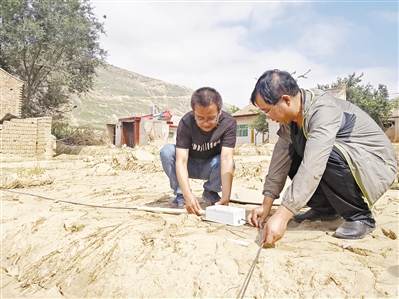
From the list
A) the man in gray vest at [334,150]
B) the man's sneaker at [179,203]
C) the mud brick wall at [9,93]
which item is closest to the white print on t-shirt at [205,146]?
the man's sneaker at [179,203]

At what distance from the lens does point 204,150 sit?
2.96 m

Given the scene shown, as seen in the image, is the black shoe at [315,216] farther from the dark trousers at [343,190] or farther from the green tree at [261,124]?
the green tree at [261,124]

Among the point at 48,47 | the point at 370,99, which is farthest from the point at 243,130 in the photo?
the point at 48,47

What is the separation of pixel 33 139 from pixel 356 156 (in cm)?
1263

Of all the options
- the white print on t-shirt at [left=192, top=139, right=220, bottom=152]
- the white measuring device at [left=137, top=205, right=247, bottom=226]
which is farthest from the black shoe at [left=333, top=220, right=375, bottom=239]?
the white print on t-shirt at [left=192, top=139, right=220, bottom=152]

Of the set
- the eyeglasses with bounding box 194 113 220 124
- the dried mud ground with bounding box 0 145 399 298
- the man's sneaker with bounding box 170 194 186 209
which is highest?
the eyeglasses with bounding box 194 113 220 124

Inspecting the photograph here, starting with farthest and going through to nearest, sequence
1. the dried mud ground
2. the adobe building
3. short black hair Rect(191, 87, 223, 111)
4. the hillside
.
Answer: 1. the hillside
2. the adobe building
3. short black hair Rect(191, 87, 223, 111)
4. the dried mud ground

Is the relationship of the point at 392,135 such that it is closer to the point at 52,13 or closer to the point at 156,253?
the point at 52,13

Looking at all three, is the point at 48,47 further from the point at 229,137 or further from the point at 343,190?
the point at 343,190

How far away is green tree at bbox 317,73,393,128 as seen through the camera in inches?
904

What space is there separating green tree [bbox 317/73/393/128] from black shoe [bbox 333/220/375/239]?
20.8 meters

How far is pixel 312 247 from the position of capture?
1.73 meters

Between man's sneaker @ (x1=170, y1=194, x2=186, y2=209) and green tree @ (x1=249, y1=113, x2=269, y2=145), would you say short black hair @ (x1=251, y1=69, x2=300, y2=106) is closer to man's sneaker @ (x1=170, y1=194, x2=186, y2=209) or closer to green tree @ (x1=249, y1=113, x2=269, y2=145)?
man's sneaker @ (x1=170, y1=194, x2=186, y2=209)

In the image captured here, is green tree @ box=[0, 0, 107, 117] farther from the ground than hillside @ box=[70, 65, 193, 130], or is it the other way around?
→ hillside @ box=[70, 65, 193, 130]
